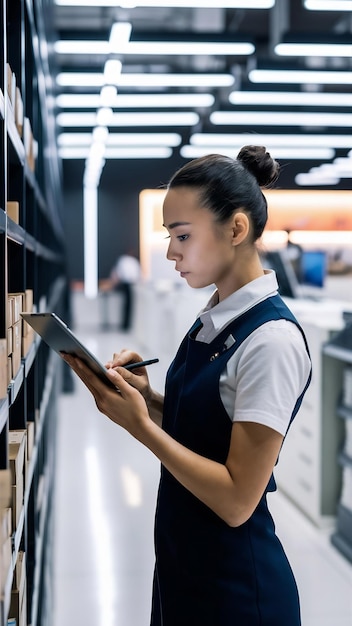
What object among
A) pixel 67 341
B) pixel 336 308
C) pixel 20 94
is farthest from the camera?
pixel 336 308

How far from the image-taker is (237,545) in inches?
53.6

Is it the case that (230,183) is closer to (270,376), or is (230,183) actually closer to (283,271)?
(270,376)

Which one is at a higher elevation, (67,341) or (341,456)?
(67,341)

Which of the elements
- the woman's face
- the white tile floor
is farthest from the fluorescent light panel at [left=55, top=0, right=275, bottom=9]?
the woman's face

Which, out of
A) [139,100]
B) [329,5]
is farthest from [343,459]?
[139,100]

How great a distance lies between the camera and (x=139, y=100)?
9156mm

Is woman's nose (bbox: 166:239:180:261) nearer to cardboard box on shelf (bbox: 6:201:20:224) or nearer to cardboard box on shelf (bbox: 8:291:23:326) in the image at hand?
cardboard box on shelf (bbox: 8:291:23:326)

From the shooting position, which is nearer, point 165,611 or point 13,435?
point 165,611

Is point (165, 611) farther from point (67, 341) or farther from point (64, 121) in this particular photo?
point (64, 121)

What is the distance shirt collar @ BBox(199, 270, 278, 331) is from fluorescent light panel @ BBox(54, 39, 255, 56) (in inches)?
212

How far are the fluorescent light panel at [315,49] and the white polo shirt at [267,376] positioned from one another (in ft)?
17.6

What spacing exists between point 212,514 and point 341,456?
103 inches

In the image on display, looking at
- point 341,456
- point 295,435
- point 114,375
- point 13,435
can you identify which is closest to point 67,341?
point 114,375

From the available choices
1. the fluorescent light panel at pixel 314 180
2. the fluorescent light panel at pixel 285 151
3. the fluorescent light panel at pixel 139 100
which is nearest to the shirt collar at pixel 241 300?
the fluorescent light panel at pixel 139 100
